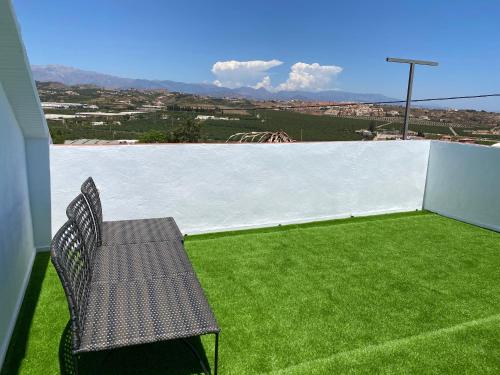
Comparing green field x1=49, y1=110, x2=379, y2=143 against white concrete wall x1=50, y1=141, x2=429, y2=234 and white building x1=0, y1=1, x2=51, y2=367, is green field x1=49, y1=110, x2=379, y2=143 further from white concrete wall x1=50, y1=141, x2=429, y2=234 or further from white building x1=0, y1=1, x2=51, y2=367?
white building x1=0, y1=1, x2=51, y2=367

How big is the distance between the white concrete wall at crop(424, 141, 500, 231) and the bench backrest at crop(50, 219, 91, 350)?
23.5 feet

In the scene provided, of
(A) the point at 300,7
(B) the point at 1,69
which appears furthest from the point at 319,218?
(A) the point at 300,7

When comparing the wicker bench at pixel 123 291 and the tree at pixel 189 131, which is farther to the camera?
the tree at pixel 189 131

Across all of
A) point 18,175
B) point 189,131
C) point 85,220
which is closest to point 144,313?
point 85,220

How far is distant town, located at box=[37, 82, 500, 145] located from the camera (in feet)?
28.2

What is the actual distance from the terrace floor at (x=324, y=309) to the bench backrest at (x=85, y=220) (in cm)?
82

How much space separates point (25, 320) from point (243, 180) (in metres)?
3.79

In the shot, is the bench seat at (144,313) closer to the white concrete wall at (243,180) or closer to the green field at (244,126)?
the white concrete wall at (243,180)

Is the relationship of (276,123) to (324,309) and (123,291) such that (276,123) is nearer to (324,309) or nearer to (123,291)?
(324,309)

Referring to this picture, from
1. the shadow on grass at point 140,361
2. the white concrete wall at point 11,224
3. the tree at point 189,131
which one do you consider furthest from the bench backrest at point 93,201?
the tree at point 189,131

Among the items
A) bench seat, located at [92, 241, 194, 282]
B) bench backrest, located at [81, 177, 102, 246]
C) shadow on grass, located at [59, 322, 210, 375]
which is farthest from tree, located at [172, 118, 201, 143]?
shadow on grass, located at [59, 322, 210, 375]

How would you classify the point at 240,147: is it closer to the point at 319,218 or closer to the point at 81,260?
the point at 319,218

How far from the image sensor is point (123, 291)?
2.83 m

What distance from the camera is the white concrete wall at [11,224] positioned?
3.17 m
